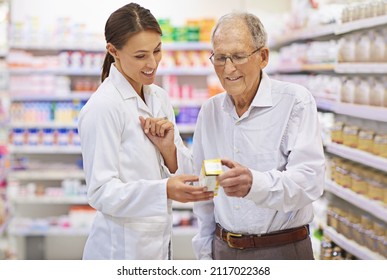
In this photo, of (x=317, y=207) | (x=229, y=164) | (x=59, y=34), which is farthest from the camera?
(x=59, y=34)

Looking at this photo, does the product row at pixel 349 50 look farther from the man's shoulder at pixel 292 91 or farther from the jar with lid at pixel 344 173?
the man's shoulder at pixel 292 91

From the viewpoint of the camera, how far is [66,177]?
578 cm

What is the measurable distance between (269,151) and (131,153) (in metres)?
0.43

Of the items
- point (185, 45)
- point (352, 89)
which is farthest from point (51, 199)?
point (352, 89)

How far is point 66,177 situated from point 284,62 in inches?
83.8

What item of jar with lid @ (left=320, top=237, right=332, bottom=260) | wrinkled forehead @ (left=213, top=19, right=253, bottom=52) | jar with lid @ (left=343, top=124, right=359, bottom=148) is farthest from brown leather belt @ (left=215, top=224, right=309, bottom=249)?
jar with lid @ (left=320, top=237, right=332, bottom=260)

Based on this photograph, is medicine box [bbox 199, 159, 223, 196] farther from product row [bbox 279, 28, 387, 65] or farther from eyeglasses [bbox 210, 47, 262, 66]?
product row [bbox 279, 28, 387, 65]

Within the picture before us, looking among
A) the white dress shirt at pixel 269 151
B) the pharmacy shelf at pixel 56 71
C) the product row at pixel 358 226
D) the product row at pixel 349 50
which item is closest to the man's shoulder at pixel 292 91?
the white dress shirt at pixel 269 151

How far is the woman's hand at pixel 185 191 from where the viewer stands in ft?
6.13

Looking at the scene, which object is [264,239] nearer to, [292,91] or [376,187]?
[292,91]

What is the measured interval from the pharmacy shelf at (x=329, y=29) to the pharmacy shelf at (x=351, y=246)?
1143mm

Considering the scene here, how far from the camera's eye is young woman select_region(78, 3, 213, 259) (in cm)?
193
